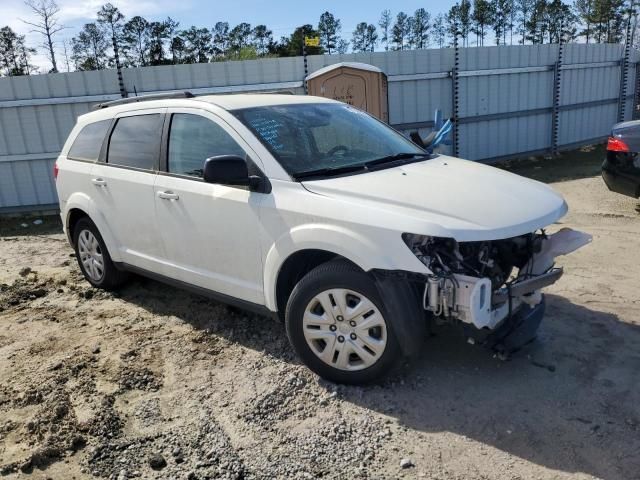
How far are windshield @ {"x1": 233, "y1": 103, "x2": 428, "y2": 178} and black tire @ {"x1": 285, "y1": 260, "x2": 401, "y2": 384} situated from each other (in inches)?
27.8

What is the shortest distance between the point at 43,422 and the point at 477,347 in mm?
2872

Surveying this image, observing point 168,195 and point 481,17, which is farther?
point 481,17

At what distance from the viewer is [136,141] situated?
480cm

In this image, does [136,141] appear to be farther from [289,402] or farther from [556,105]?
[556,105]

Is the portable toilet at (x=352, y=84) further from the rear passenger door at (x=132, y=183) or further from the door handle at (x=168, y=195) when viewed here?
the door handle at (x=168, y=195)

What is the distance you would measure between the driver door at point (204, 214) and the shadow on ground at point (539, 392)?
593 millimetres

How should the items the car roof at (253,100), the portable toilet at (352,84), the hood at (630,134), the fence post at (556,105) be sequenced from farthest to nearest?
the fence post at (556,105) → the portable toilet at (352,84) → the hood at (630,134) → the car roof at (253,100)

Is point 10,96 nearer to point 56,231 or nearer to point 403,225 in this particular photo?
point 56,231

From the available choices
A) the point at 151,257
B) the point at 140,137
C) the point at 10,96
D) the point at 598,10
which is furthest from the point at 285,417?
the point at 598,10

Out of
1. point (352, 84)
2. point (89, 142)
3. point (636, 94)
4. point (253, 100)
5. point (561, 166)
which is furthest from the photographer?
point (636, 94)

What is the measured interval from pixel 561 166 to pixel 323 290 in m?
10.3

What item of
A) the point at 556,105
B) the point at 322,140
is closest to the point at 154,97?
the point at 322,140

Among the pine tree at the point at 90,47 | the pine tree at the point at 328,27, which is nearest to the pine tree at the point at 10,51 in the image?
the pine tree at the point at 90,47

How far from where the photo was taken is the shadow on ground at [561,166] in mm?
10992
